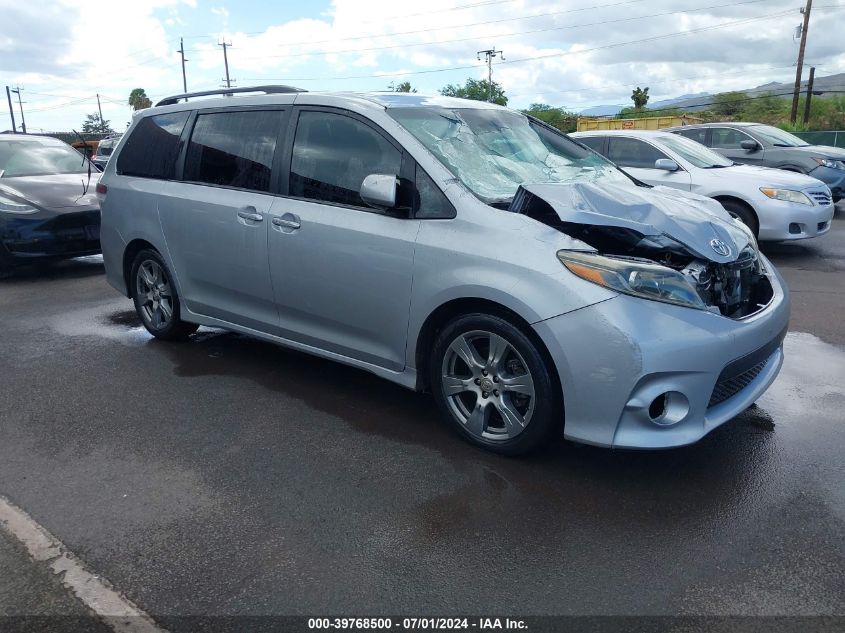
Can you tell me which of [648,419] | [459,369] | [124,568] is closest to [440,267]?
[459,369]

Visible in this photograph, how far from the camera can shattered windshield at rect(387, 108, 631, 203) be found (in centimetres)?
382

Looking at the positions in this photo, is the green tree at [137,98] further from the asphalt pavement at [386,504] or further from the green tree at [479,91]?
the asphalt pavement at [386,504]

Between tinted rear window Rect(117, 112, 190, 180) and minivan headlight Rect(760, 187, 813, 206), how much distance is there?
6981 millimetres

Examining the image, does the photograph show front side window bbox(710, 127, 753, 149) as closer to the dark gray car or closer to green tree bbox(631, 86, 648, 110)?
the dark gray car

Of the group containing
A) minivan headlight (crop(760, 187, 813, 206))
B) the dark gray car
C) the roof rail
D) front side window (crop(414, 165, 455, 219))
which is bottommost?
minivan headlight (crop(760, 187, 813, 206))

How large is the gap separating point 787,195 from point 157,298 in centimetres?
742

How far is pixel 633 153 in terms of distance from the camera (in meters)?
9.65

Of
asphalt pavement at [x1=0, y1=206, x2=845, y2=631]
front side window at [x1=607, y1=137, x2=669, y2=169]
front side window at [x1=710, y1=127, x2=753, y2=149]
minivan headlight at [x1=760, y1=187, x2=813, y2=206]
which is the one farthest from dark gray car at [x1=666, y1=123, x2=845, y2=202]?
asphalt pavement at [x1=0, y1=206, x2=845, y2=631]

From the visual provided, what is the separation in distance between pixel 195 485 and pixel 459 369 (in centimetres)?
142

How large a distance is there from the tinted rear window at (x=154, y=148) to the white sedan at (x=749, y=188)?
4912 mm

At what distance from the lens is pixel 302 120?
4328 mm

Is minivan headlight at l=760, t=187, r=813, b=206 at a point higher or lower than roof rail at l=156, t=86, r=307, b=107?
lower

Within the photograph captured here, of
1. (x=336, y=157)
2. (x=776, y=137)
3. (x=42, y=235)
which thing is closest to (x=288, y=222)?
(x=336, y=157)

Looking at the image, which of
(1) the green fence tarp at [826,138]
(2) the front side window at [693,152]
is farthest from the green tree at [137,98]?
(2) the front side window at [693,152]
